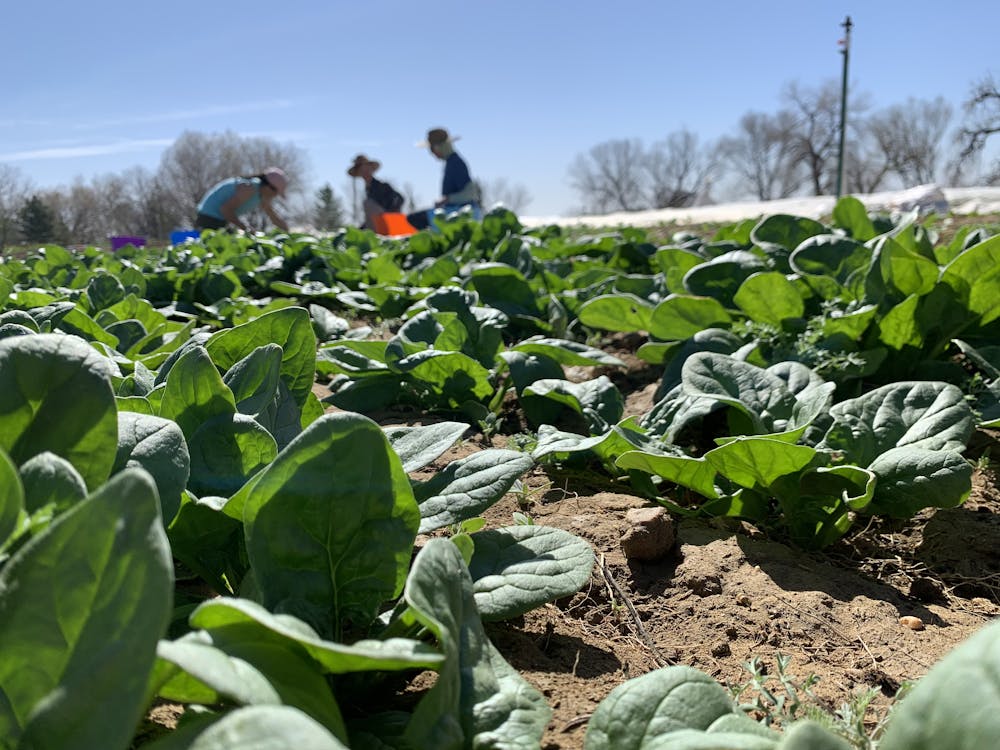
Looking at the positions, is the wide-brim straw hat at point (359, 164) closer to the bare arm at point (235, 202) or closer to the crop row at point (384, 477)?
the bare arm at point (235, 202)

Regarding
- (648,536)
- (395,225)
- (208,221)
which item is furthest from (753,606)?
(208,221)

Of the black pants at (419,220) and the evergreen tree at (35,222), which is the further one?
the evergreen tree at (35,222)

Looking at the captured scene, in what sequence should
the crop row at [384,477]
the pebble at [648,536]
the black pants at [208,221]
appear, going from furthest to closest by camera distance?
the black pants at [208,221] → the pebble at [648,536] → the crop row at [384,477]

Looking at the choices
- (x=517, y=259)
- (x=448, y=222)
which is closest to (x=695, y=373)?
(x=517, y=259)

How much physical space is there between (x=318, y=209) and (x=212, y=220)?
21.2 meters

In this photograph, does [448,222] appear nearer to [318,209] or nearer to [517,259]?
[517,259]

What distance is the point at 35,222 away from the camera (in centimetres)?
1708

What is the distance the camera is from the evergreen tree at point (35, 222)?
16562 millimetres

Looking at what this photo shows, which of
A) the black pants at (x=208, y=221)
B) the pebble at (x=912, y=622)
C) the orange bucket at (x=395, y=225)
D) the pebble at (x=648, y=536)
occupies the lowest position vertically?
the pebble at (x=912, y=622)

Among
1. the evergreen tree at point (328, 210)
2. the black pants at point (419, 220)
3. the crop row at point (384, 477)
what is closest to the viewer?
the crop row at point (384, 477)

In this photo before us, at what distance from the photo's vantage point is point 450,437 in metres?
1.61

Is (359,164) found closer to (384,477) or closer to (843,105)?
(843,105)

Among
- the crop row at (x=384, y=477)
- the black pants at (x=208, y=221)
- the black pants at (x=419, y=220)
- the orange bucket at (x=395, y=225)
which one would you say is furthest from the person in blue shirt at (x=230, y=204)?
the crop row at (x=384, y=477)

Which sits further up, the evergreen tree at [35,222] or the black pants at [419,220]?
the evergreen tree at [35,222]
